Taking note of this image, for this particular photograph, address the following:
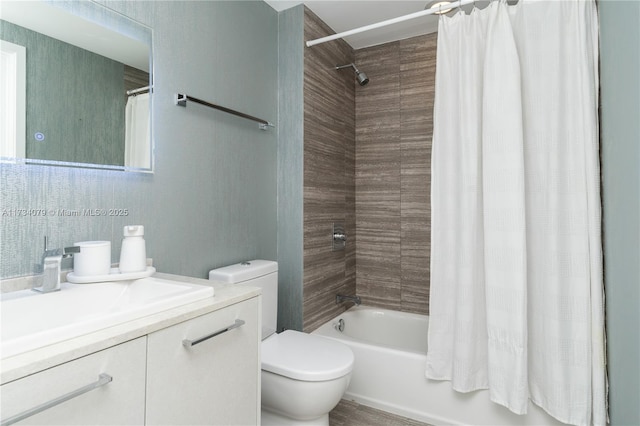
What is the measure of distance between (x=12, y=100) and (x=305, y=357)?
148 cm

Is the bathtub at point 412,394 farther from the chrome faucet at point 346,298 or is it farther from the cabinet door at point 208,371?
the cabinet door at point 208,371

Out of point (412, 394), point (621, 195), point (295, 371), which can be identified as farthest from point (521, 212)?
point (295, 371)

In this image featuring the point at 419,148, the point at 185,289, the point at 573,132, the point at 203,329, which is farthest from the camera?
the point at 419,148

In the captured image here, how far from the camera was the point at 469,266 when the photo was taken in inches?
70.7

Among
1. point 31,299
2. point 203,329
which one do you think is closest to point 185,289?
point 203,329

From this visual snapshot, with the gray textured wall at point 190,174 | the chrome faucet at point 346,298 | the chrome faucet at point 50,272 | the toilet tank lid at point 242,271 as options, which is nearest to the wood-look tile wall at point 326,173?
the chrome faucet at point 346,298

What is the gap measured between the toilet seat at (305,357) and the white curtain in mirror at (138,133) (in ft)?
3.39

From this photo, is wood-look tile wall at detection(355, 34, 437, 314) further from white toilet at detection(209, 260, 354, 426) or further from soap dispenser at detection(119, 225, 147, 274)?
soap dispenser at detection(119, 225, 147, 274)

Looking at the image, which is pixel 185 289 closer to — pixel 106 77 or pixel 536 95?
pixel 106 77

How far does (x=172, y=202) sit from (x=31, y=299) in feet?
2.18

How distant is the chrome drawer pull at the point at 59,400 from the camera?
620 mm

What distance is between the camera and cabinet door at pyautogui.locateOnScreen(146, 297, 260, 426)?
0.91 m

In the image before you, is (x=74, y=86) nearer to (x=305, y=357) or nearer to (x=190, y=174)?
(x=190, y=174)

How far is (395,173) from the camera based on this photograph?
2775mm
